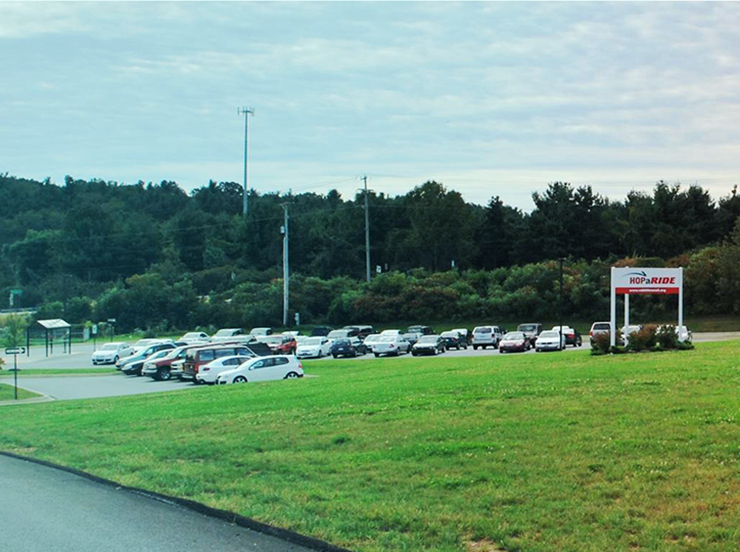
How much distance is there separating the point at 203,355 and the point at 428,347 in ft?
53.8

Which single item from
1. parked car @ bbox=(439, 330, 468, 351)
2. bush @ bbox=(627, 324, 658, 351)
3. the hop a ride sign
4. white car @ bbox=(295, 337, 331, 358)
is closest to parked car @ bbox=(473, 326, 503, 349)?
parked car @ bbox=(439, 330, 468, 351)

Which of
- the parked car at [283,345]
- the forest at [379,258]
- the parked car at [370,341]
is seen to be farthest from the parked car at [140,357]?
the forest at [379,258]

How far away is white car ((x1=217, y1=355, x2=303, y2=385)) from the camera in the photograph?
116 ft

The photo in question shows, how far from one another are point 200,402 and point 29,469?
844 cm

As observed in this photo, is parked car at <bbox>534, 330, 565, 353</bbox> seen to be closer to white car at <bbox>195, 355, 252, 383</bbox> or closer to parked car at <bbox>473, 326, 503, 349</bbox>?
parked car at <bbox>473, 326, 503, 349</bbox>

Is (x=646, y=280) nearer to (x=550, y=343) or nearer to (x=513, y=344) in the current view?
(x=550, y=343)

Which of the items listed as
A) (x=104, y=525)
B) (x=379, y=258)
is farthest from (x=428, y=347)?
(x=379, y=258)

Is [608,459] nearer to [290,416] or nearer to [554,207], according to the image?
[290,416]

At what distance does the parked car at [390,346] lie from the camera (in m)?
53.3

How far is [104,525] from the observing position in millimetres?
10492

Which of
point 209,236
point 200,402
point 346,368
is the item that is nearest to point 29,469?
point 200,402

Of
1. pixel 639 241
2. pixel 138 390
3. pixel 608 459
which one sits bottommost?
pixel 138 390

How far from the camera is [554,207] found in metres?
100

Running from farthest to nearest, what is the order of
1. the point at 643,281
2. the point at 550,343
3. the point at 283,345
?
the point at 283,345, the point at 550,343, the point at 643,281
